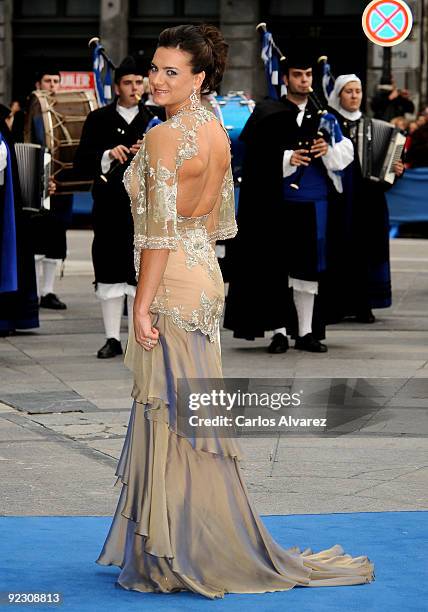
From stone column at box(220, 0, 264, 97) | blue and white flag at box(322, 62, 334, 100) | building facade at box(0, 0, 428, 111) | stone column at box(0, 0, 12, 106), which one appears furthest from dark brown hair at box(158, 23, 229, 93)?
stone column at box(0, 0, 12, 106)

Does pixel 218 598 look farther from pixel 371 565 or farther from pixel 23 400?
pixel 23 400

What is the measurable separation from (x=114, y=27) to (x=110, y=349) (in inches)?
757

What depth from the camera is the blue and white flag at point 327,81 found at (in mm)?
12212

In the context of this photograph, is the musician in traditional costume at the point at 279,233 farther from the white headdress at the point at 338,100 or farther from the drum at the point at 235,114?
the drum at the point at 235,114

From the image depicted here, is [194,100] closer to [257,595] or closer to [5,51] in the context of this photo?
[257,595]

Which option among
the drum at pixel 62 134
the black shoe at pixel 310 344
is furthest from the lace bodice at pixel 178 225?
the drum at pixel 62 134

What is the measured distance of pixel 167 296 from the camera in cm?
538

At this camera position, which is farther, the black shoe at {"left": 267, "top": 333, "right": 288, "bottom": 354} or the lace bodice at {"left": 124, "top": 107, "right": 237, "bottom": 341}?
the black shoe at {"left": 267, "top": 333, "right": 288, "bottom": 354}

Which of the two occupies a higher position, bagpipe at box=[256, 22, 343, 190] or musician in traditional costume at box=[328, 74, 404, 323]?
bagpipe at box=[256, 22, 343, 190]

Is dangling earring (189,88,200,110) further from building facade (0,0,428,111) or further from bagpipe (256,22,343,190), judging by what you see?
building facade (0,0,428,111)

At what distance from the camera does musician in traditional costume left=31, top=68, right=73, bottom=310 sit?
13.7 metres

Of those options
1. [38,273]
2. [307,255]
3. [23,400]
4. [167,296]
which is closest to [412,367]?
[307,255]

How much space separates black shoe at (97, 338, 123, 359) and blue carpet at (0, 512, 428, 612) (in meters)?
4.52

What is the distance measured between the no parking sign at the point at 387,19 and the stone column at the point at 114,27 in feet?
49.8
